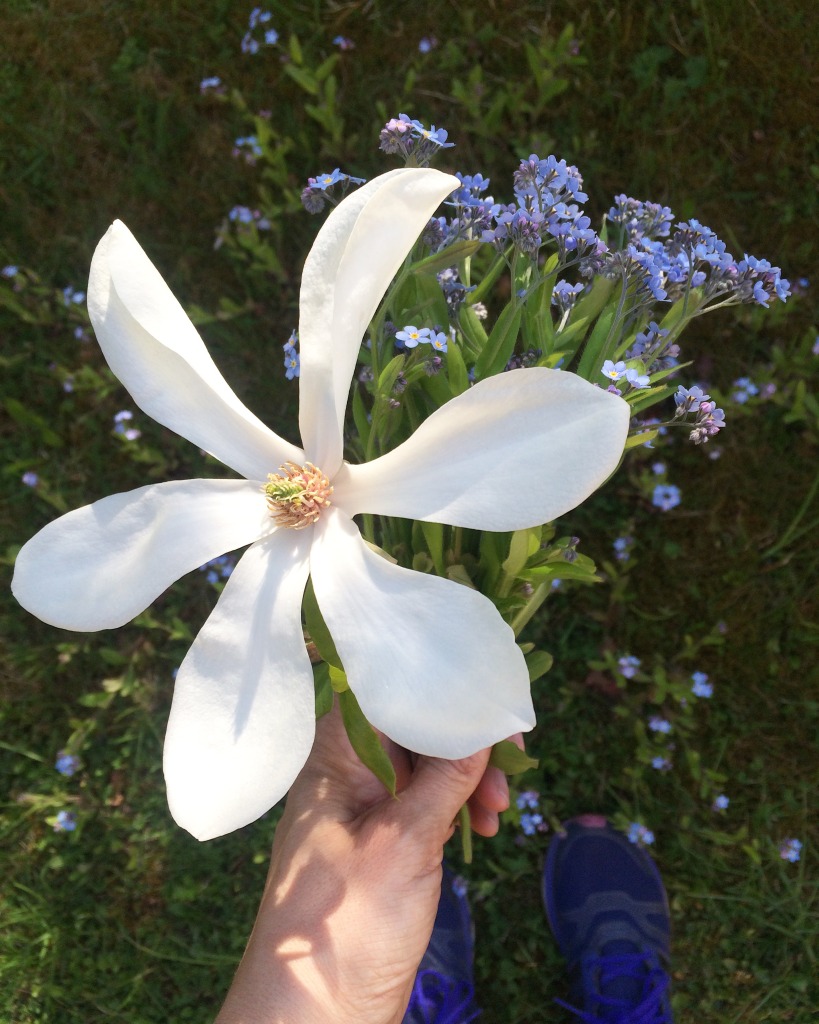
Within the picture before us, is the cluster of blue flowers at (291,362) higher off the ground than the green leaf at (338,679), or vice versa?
the cluster of blue flowers at (291,362)

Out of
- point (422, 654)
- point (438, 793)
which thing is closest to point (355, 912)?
point (438, 793)

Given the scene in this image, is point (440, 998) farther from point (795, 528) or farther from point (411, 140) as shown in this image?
point (411, 140)

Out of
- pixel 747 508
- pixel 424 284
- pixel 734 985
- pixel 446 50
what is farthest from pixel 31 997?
pixel 446 50

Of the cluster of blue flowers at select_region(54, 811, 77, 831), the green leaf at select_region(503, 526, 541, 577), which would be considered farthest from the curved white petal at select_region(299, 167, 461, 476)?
the cluster of blue flowers at select_region(54, 811, 77, 831)

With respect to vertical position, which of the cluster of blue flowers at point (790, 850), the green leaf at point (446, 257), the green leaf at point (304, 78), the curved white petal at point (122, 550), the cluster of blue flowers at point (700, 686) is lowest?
the cluster of blue flowers at point (790, 850)

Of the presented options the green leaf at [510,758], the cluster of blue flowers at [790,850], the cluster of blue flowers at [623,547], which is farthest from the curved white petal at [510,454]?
the cluster of blue flowers at [790,850]

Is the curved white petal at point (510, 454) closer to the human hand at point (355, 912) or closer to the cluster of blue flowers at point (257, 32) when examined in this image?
the human hand at point (355, 912)

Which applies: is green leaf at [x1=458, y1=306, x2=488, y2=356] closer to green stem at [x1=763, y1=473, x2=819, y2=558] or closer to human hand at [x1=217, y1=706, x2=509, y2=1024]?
human hand at [x1=217, y1=706, x2=509, y2=1024]

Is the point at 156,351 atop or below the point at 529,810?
atop

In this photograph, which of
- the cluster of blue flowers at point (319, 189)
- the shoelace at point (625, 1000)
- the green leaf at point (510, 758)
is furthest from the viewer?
the shoelace at point (625, 1000)
